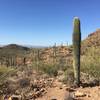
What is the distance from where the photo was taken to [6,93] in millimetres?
11328

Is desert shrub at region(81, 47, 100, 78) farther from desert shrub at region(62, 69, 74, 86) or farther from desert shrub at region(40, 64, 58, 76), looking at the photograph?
desert shrub at region(40, 64, 58, 76)

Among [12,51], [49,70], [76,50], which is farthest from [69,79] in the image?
[12,51]

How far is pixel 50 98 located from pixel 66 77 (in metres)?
3.18

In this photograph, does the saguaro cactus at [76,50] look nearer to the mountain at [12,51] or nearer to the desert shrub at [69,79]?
the desert shrub at [69,79]

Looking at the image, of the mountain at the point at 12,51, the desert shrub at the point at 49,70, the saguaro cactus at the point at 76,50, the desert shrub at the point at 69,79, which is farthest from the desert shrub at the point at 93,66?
the mountain at the point at 12,51

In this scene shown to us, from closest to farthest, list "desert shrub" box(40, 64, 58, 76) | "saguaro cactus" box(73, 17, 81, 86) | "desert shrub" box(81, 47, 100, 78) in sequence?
"saguaro cactus" box(73, 17, 81, 86)
"desert shrub" box(81, 47, 100, 78)
"desert shrub" box(40, 64, 58, 76)

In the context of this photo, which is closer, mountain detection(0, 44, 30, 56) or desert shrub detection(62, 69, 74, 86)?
desert shrub detection(62, 69, 74, 86)

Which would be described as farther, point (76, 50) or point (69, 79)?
point (69, 79)

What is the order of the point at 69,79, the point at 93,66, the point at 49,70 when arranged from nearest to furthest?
the point at 69,79
the point at 93,66
the point at 49,70

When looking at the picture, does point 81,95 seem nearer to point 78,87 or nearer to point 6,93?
point 78,87

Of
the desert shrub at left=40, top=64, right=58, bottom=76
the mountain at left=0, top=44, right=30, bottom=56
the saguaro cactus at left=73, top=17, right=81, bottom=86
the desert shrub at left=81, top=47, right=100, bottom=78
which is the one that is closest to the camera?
the saguaro cactus at left=73, top=17, right=81, bottom=86

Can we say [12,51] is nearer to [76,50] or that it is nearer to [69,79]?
[69,79]

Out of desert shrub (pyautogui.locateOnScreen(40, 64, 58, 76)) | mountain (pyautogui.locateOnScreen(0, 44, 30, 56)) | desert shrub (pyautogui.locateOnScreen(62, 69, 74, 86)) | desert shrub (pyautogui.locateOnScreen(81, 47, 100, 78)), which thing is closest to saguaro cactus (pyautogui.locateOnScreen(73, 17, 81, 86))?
desert shrub (pyautogui.locateOnScreen(62, 69, 74, 86))

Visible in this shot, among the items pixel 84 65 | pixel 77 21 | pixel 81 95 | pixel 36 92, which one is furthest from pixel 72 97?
pixel 84 65
